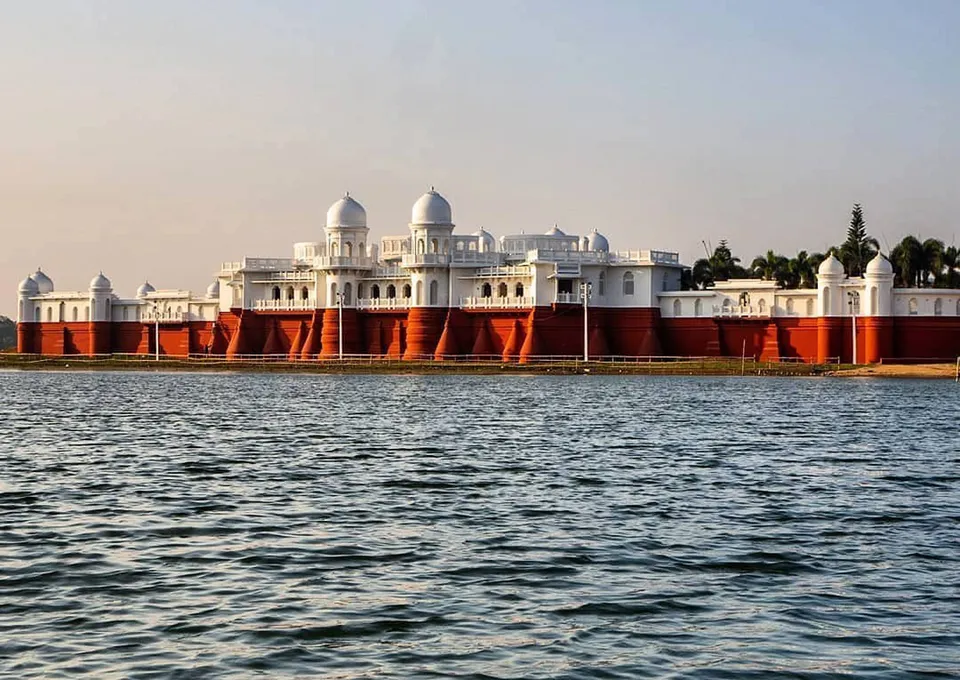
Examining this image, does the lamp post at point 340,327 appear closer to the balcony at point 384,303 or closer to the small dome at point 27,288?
the balcony at point 384,303

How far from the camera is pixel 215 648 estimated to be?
15.3m

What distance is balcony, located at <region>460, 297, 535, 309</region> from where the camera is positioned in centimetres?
10231


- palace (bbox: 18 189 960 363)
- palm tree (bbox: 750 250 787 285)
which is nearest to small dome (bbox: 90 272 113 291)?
palace (bbox: 18 189 960 363)

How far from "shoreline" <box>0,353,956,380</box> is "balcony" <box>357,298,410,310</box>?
529cm

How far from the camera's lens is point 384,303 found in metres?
109

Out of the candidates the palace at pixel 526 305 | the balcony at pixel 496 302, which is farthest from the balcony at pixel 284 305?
the balcony at pixel 496 302

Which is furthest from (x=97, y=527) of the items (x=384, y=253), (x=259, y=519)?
(x=384, y=253)

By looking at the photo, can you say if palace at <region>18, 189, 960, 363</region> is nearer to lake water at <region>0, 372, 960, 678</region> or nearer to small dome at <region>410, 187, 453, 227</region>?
small dome at <region>410, 187, 453, 227</region>

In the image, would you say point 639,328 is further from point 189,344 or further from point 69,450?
point 69,450

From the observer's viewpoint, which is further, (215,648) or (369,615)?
(369,615)

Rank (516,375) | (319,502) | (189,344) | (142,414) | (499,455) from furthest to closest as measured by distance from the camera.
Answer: (189,344) < (516,375) < (142,414) < (499,455) < (319,502)

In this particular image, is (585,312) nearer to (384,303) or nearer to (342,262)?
(384,303)

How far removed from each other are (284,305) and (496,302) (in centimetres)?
1969

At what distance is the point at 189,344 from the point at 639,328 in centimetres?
4293
